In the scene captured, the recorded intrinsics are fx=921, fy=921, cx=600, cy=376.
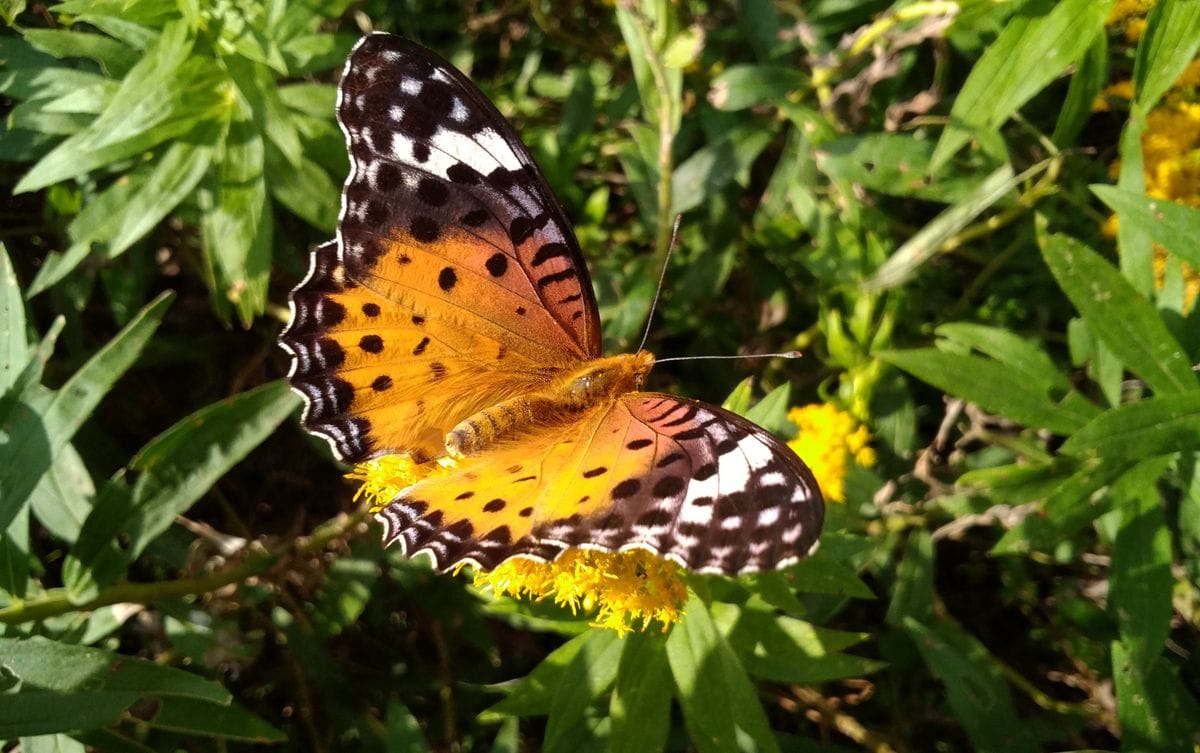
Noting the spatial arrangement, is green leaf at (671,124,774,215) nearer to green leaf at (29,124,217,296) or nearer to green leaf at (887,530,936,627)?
green leaf at (887,530,936,627)

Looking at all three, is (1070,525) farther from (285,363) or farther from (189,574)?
(285,363)

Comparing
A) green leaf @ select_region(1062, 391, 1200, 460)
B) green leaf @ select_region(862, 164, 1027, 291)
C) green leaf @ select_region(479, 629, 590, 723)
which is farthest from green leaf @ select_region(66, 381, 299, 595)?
green leaf @ select_region(1062, 391, 1200, 460)

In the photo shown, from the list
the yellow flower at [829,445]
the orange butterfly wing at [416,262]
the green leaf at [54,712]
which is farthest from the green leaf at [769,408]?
the green leaf at [54,712]

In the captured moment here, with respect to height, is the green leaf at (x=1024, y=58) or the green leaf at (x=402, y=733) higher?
the green leaf at (x=1024, y=58)

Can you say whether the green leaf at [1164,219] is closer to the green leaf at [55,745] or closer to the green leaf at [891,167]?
the green leaf at [891,167]

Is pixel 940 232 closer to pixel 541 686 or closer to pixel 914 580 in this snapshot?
pixel 914 580

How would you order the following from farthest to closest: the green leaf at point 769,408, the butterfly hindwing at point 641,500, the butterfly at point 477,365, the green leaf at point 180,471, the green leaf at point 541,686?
the green leaf at point 180,471, the green leaf at point 769,408, the green leaf at point 541,686, the butterfly at point 477,365, the butterfly hindwing at point 641,500

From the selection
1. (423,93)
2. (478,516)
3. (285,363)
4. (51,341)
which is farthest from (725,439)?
(285,363)
